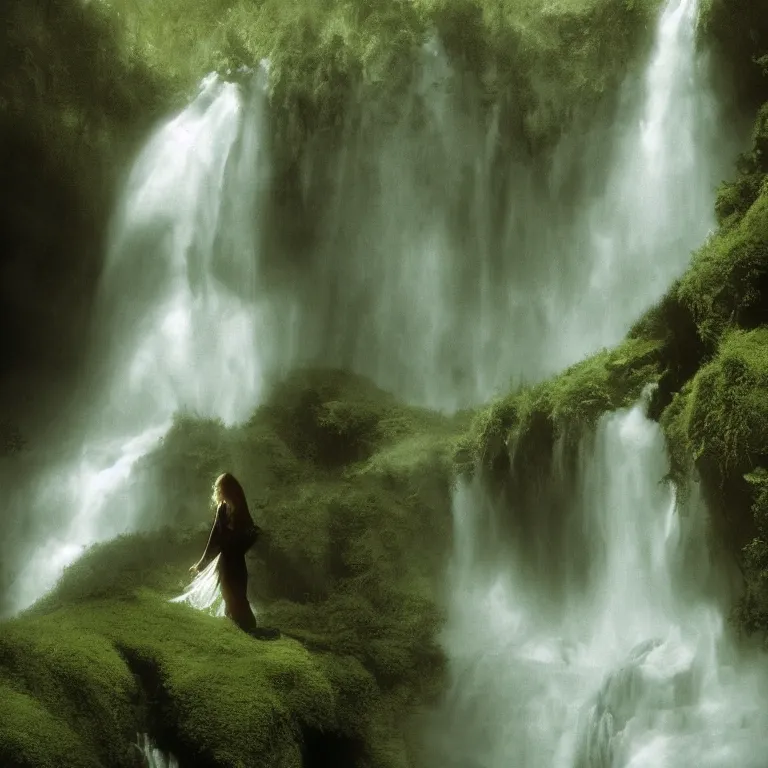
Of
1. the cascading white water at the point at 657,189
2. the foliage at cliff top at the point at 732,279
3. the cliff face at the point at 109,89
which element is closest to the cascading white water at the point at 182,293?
the cliff face at the point at 109,89

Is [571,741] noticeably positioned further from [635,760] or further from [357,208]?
[357,208]

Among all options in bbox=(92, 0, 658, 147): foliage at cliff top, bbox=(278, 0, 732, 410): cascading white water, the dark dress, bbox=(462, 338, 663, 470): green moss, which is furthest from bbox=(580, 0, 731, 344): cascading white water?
the dark dress

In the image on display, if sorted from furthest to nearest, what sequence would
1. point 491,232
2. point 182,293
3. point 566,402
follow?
1. point 182,293
2. point 491,232
3. point 566,402

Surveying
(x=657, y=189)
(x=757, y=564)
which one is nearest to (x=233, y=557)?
(x=757, y=564)

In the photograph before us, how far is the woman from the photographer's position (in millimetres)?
8242

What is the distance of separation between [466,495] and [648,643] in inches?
123

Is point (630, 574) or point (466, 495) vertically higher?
point (466, 495)

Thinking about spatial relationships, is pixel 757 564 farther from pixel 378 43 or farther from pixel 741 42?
pixel 378 43

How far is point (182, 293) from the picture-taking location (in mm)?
15727

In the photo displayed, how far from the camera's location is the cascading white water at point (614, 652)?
24.1 feet

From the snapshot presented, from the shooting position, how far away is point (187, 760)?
656 cm

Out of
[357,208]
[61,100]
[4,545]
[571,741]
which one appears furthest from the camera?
[61,100]

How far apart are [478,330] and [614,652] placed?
21.3 feet

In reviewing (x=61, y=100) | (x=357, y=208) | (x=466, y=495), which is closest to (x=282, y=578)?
(x=466, y=495)
